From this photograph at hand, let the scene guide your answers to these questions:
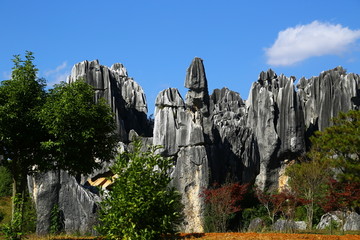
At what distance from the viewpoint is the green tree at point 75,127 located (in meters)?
15.7

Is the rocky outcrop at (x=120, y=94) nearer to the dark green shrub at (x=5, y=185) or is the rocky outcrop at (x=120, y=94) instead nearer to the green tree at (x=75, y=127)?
the dark green shrub at (x=5, y=185)

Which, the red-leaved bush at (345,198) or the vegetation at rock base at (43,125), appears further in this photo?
the red-leaved bush at (345,198)

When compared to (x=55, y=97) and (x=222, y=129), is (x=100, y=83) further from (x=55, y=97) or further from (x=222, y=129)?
(x=55, y=97)

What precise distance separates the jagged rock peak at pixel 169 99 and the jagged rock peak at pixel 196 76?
172 cm

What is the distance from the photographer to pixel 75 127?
16.1m

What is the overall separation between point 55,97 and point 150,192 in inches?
211

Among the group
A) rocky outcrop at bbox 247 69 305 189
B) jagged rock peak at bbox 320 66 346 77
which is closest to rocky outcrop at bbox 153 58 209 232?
rocky outcrop at bbox 247 69 305 189

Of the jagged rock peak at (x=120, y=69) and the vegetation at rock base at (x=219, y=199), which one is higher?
the jagged rock peak at (x=120, y=69)

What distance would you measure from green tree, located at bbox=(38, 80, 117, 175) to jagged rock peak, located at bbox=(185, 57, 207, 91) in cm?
2632

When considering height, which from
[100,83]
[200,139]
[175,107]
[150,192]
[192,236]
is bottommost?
[192,236]

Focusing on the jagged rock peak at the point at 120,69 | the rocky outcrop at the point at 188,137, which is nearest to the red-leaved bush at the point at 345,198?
the rocky outcrop at the point at 188,137

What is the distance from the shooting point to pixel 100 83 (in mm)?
49250

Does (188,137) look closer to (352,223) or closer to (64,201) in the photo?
(64,201)

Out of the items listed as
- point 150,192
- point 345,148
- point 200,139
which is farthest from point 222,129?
point 150,192
